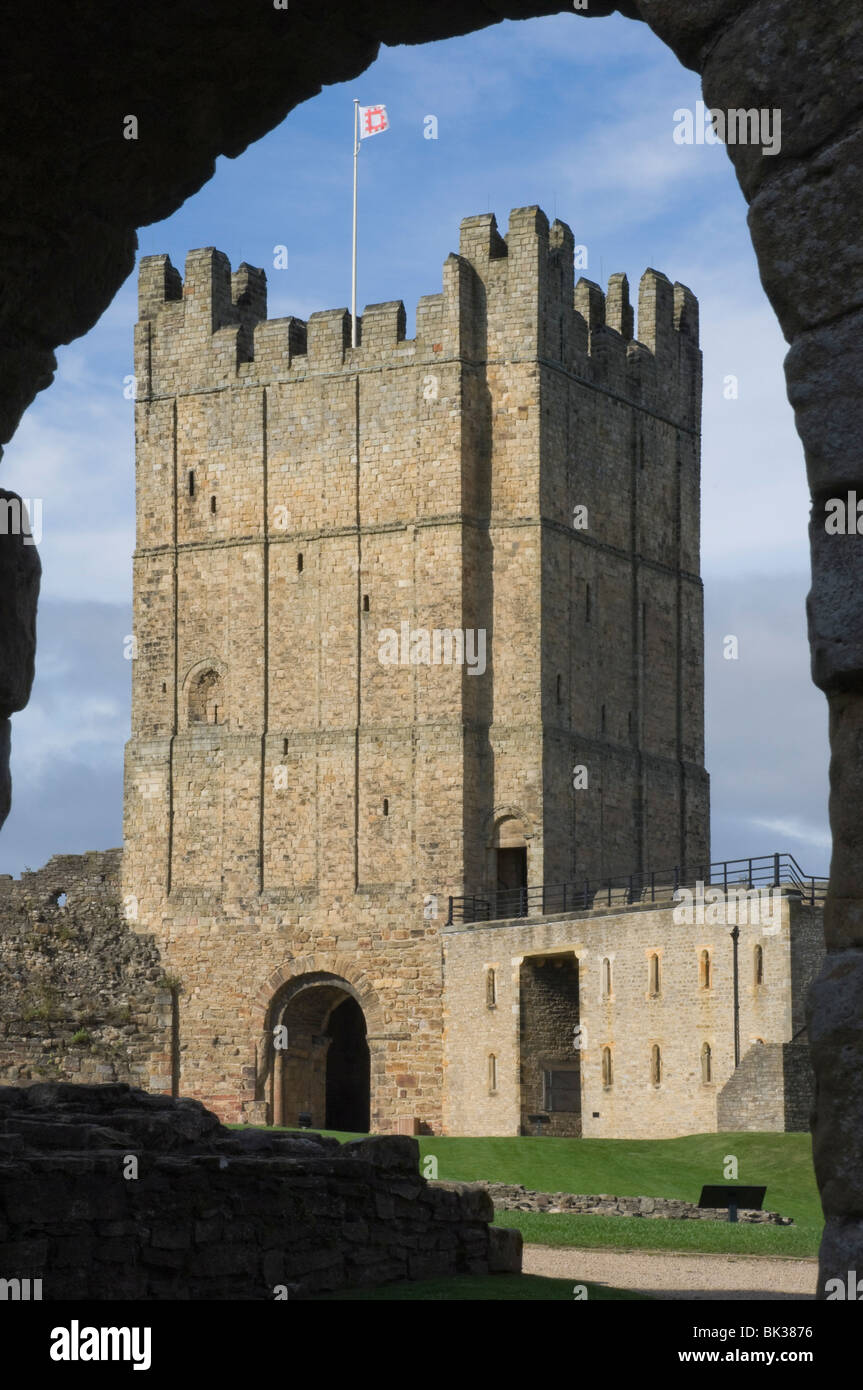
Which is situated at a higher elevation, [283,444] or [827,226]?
[283,444]

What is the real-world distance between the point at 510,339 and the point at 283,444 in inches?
222

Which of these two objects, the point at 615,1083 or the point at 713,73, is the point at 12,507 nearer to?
the point at 713,73

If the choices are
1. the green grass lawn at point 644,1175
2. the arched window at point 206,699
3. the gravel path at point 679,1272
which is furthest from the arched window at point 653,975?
the gravel path at point 679,1272

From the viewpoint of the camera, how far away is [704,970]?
1348 inches

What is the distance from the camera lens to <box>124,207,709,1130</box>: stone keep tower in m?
42.7

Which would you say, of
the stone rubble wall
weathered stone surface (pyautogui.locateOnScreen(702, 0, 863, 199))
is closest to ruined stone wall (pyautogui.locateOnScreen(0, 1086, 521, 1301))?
weathered stone surface (pyautogui.locateOnScreen(702, 0, 863, 199))

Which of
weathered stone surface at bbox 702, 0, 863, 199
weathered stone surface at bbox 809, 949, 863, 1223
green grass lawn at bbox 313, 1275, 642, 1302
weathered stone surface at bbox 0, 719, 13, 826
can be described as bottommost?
green grass lawn at bbox 313, 1275, 642, 1302

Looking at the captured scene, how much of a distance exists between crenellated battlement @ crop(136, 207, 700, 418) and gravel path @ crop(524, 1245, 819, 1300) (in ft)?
93.9

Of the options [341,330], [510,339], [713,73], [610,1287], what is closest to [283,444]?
[341,330]

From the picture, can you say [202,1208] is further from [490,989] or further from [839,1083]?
[490,989]

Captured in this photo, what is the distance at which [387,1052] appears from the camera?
41.1m

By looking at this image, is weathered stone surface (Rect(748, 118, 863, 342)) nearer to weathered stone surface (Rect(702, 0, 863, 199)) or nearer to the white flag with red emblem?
weathered stone surface (Rect(702, 0, 863, 199))

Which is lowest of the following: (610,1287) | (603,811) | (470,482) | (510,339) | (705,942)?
(610,1287)

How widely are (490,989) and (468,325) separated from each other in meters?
14.3
